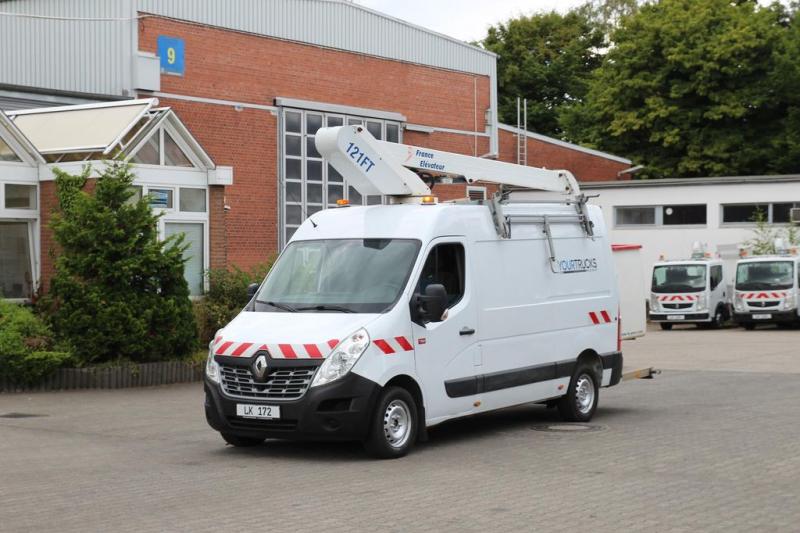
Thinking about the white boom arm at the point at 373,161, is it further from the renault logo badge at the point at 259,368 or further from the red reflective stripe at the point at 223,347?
the renault logo badge at the point at 259,368

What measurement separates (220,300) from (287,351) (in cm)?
1058

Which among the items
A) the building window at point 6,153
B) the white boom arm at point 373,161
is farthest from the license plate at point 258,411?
the building window at point 6,153

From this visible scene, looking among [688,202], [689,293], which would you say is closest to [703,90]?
[688,202]

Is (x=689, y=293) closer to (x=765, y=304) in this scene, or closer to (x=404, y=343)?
(x=765, y=304)

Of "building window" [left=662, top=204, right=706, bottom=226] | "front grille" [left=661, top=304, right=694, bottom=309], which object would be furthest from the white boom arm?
"building window" [left=662, top=204, right=706, bottom=226]

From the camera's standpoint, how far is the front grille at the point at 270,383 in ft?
35.4

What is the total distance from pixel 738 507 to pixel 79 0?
24.6 metres

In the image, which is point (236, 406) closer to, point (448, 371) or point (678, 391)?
point (448, 371)

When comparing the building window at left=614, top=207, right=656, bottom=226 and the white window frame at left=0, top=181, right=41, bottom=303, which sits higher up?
the building window at left=614, top=207, right=656, bottom=226

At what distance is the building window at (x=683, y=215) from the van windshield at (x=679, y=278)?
6260 millimetres

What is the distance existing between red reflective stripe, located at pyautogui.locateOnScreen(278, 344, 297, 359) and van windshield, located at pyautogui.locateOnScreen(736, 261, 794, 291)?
2951cm

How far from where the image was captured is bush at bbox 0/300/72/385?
16906mm

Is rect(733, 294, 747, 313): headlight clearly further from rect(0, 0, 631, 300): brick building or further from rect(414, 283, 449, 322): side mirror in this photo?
rect(414, 283, 449, 322): side mirror

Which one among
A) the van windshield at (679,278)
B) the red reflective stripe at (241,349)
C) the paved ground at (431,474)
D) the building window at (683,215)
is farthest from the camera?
the building window at (683,215)
